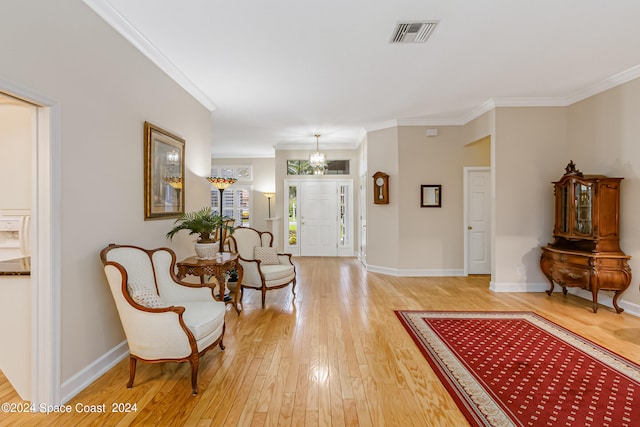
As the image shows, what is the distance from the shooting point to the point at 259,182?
9.33 meters

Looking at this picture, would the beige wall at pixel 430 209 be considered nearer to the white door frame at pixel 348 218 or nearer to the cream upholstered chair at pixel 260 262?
the white door frame at pixel 348 218

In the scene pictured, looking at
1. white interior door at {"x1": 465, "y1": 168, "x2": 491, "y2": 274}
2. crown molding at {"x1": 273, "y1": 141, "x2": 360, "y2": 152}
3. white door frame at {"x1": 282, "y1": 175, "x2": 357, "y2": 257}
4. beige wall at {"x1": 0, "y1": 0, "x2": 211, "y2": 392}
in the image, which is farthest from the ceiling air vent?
white door frame at {"x1": 282, "y1": 175, "x2": 357, "y2": 257}

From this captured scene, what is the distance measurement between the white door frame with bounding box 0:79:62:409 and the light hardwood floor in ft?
0.79

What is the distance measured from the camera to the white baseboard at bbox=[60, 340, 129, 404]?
2156 mm

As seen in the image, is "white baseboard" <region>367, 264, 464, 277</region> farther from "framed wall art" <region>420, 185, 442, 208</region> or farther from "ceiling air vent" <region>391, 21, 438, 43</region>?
"ceiling air vent" <region>391, 21, 438, 43</region>

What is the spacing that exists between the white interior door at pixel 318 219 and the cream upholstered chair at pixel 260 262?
131 inches

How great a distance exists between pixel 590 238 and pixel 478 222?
2.10 m

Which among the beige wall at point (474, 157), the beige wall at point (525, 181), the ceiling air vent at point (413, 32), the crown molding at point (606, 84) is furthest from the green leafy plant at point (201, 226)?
the crown molding at point (606, 84)

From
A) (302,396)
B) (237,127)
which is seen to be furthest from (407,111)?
(302,396)

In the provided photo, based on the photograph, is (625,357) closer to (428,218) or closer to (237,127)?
(428,218)

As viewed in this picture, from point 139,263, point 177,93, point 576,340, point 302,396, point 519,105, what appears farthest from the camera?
point 519,105

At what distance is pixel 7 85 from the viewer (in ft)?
5.74

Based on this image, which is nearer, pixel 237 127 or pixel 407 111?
pixel 407 111

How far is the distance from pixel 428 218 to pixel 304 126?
9.78 ft
